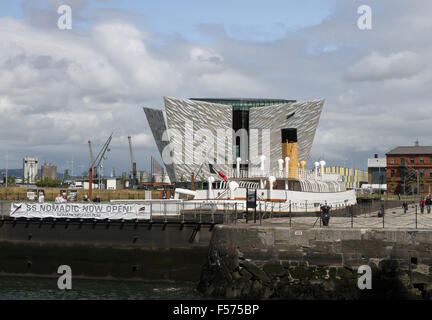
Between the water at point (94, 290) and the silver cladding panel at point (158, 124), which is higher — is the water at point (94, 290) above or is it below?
below

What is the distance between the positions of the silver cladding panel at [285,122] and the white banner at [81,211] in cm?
7405

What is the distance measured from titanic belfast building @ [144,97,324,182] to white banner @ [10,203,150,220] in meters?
68.3

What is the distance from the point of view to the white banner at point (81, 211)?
107ft

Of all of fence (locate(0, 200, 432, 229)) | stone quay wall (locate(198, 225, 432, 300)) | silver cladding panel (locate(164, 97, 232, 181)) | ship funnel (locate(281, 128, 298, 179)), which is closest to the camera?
stone quay wall (locate(198, 225, 432, 300))

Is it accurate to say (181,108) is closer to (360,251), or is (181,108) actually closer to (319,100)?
(319,100)

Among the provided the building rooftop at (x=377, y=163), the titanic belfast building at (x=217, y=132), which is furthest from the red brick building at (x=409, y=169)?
the building rooftop at (x=377, y=163)

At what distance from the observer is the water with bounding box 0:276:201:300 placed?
27375 millimetres

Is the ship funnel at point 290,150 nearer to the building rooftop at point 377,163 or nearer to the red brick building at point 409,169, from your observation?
the red brick building at point 409,169

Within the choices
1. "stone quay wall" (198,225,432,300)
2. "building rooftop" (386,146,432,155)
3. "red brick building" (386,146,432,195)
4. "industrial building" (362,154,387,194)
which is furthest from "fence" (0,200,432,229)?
"industrial building" (362,154,387,194)

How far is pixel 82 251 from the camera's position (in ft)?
106

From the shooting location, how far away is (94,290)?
2914cm

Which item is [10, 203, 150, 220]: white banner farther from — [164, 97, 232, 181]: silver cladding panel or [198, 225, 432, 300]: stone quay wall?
[164, 97, 232, 181]: silver cladding panel
